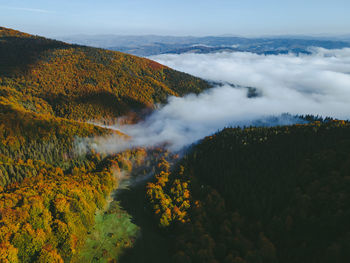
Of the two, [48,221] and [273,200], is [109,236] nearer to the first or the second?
[48,221]

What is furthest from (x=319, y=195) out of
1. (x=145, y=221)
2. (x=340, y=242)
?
(x=145, y=221)

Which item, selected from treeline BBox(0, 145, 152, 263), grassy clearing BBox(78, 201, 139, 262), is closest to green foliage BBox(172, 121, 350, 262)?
grassy clearing BBox(78, 201, 139, 262)

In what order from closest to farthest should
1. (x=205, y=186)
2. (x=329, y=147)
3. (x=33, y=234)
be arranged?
Result: (x=33, y=234), (x=329, y=147), (x=205, y=186)

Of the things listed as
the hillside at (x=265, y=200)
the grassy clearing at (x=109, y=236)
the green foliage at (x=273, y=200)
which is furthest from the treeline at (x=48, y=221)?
the green foliage at (x=273, y=200)

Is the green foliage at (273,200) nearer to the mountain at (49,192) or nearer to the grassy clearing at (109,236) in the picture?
the grassy clearing at (109,236)

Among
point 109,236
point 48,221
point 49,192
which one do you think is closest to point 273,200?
point 109,236

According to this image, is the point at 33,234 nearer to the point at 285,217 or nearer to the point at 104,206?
the point at 104,206

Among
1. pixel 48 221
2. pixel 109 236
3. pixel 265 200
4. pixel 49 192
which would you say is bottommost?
pixel 109 236

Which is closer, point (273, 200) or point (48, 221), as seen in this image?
point (48, 221)
